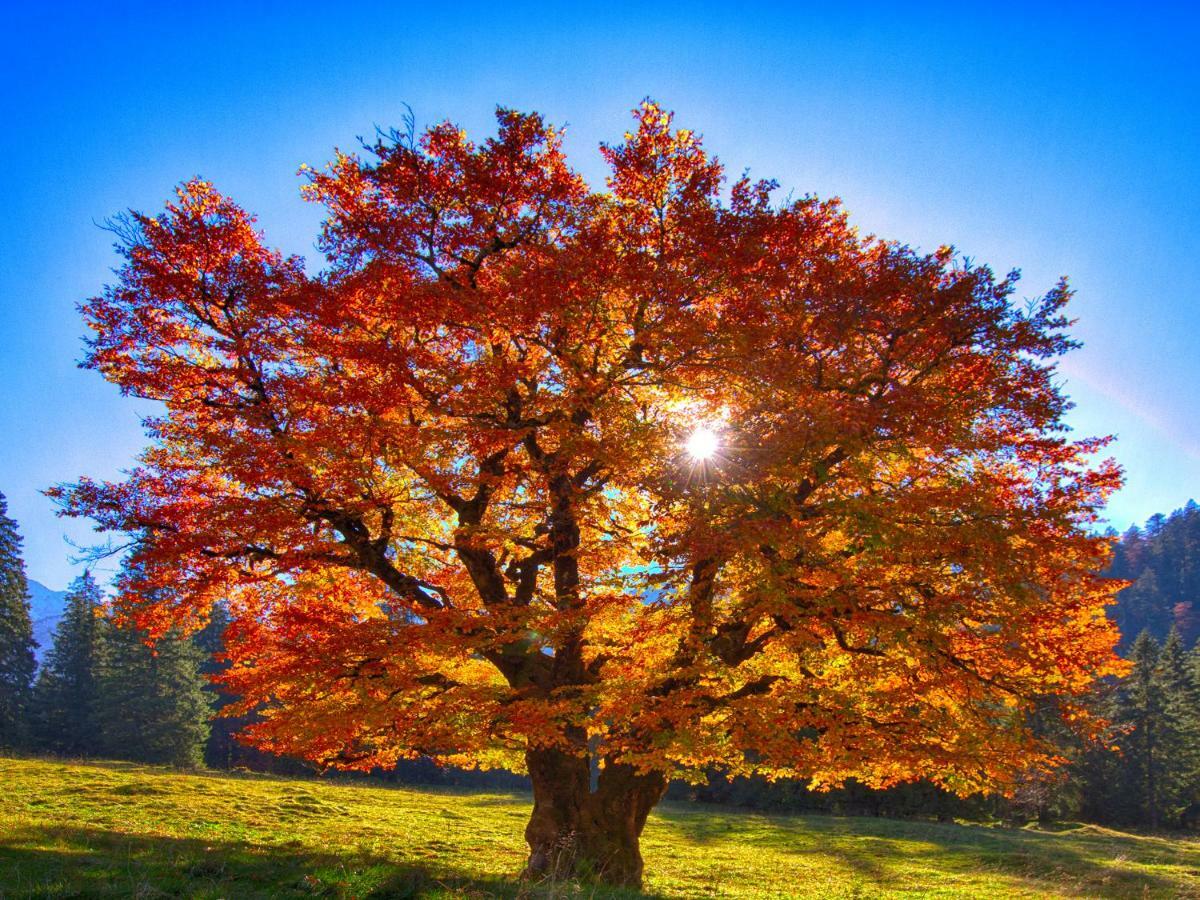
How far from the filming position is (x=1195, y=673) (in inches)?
2395

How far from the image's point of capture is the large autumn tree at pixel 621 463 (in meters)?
10.5

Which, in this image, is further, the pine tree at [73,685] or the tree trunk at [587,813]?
the pine tree at [73,685]

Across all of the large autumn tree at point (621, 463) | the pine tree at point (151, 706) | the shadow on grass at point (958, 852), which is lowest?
the shadow on grass at point (958, 852)

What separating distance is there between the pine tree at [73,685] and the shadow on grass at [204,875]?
173 feet

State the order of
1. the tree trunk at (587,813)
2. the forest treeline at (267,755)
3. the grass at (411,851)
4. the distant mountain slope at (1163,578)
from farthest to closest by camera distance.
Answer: the distant mountain slope at (1163,578), the forest treeline at (267,755), the tree trunk at (587,813), the grass at (411,851)

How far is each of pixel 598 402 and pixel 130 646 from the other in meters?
57.8

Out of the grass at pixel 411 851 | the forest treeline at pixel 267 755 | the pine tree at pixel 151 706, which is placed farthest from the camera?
the pine tree at pixel 151 706

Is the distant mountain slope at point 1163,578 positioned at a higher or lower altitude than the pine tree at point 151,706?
higher

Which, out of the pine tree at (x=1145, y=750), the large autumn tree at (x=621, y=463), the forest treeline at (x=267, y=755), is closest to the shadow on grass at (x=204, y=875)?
the large autumn tree at (x=621, y=463)

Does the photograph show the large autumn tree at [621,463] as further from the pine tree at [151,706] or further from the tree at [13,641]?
the pine tree at [151,706]

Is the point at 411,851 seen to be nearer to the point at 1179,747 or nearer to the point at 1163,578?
the point at 1179,747

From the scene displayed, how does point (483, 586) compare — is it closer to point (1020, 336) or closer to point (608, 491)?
point (608, 491)

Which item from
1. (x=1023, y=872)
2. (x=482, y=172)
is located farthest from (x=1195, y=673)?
(x=482, y=172)

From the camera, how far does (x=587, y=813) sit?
12.8 metres
